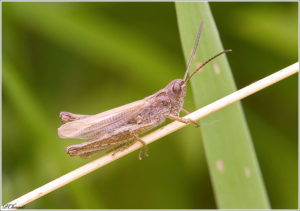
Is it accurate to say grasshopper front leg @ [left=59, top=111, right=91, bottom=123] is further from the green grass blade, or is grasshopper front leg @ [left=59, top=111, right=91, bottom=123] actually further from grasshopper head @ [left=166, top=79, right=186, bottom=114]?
the green grass blade

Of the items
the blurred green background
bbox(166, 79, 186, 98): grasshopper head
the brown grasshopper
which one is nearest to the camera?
the brown grasshopper

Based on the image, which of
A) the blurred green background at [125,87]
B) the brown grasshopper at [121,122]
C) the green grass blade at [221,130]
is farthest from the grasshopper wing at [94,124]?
the green grass blade at [221,130]

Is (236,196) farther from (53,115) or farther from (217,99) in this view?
(53,115)

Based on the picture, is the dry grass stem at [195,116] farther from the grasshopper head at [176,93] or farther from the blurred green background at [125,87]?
the blurred green background at [125,87]

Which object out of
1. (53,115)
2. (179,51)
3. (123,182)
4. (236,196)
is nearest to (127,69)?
(179,51)

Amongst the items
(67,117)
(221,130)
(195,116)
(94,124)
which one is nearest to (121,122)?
(94,124)

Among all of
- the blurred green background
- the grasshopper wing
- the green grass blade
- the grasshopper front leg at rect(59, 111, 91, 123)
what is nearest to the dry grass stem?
the green grass blade

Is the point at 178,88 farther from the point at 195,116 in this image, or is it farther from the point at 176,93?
the point at 195,116
